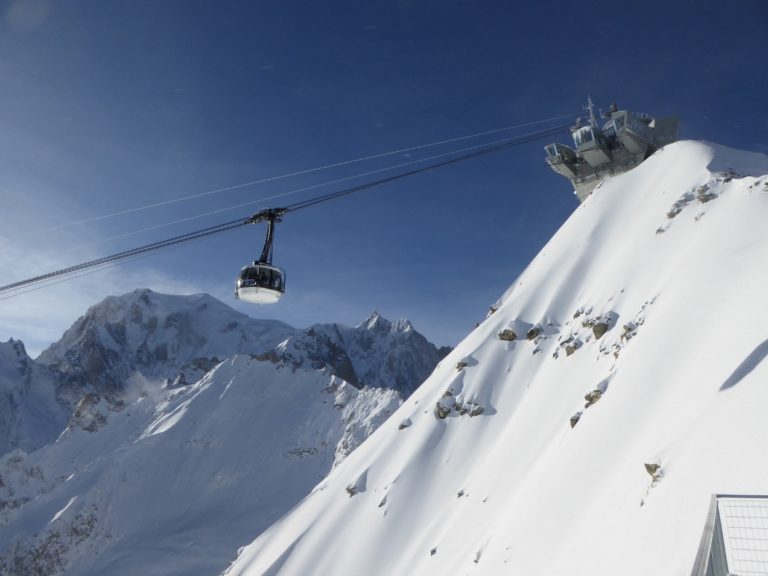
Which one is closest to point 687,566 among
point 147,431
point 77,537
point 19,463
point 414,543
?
point 414,543

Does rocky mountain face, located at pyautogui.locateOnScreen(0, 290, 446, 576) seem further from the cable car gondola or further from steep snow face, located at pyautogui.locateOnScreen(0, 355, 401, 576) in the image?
the cable car gondola

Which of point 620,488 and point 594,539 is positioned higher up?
point 620,488

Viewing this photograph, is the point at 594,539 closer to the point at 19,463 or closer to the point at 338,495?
the point at 338,495

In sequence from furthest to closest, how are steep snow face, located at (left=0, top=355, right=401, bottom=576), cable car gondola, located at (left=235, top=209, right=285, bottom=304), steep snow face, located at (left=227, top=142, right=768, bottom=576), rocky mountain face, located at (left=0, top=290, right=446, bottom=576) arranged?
rocky mountain face, located at (left=0, top=290, right=446, bottom=576) → steep snow face, located at (left=0, top=355, right=401, bottom=576) → cable car gondola, located at (left=235, top=209, right=285, bottom=304) → steep snow face, located at (left=227, top=142, right=768, bottom=576)

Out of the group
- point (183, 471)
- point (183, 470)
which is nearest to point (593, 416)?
point (183, 471)

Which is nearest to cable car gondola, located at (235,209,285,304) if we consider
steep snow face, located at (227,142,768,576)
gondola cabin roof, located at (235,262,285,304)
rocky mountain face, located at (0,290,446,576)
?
gondola cabin roof, located at (235,262,285,304)
